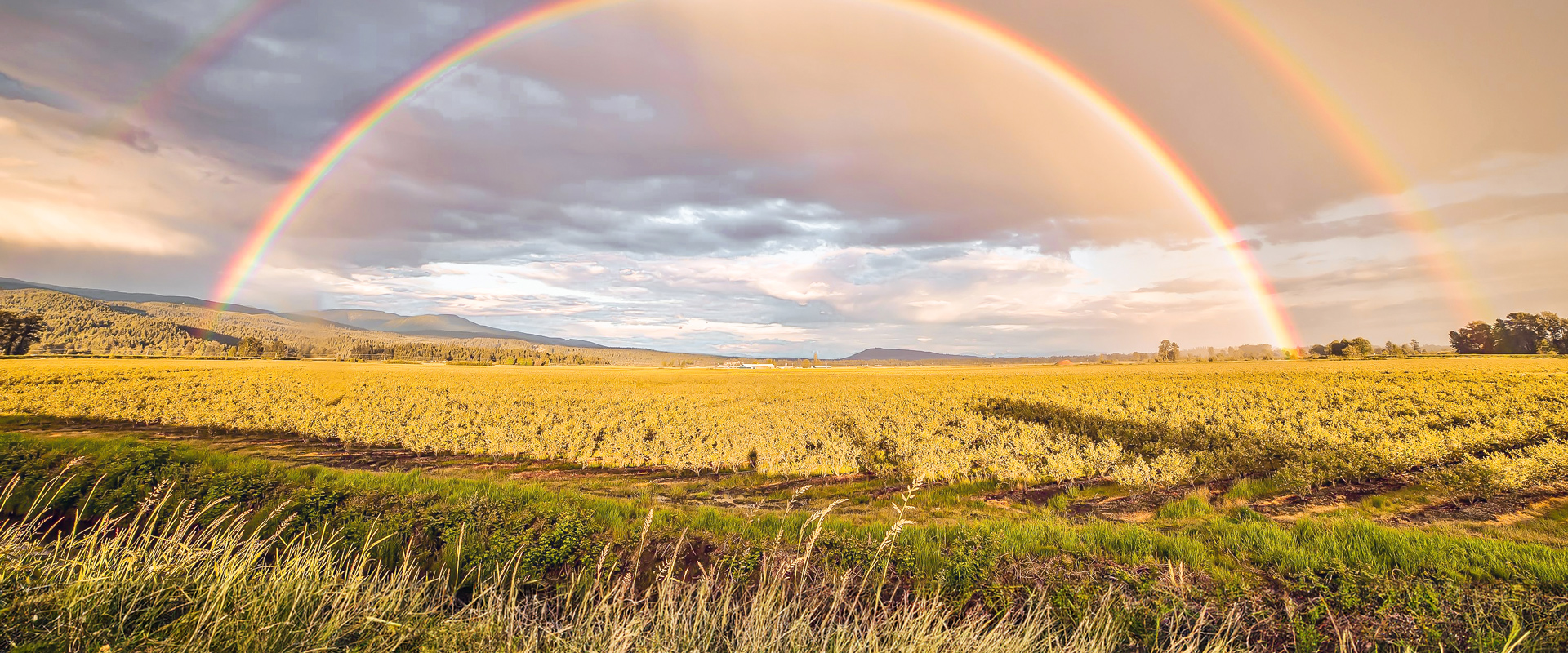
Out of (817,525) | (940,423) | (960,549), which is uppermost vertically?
(817,525)

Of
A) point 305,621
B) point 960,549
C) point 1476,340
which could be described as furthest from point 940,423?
point 1476,340

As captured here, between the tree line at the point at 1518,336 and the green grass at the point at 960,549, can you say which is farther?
the tree line at the point at 1518,336

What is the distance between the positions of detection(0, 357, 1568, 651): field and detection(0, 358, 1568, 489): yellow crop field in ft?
0.96

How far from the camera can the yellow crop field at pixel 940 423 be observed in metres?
20.7

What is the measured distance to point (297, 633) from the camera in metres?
4.96

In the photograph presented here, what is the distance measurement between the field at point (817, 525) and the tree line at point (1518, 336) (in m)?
172

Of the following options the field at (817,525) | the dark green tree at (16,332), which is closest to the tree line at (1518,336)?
the field at (817,525)

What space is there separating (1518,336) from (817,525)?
23325cm

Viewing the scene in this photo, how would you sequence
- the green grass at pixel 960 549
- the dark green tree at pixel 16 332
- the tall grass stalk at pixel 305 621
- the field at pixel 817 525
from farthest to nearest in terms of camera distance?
the dark green tree at pixel 16 332 < the green grass at pixel 960 549 < the field at pixel 817 525 < the tall grass stalk at pixel 305 621

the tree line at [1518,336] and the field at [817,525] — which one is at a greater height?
the tree line at [1518,336]

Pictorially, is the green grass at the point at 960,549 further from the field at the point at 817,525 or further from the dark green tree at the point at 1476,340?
the dark green tree at the point at 1476,340

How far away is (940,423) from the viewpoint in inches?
1341

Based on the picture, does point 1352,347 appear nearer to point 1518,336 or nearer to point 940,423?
point 1518,336

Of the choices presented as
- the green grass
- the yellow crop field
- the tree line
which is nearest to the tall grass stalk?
the green grass
